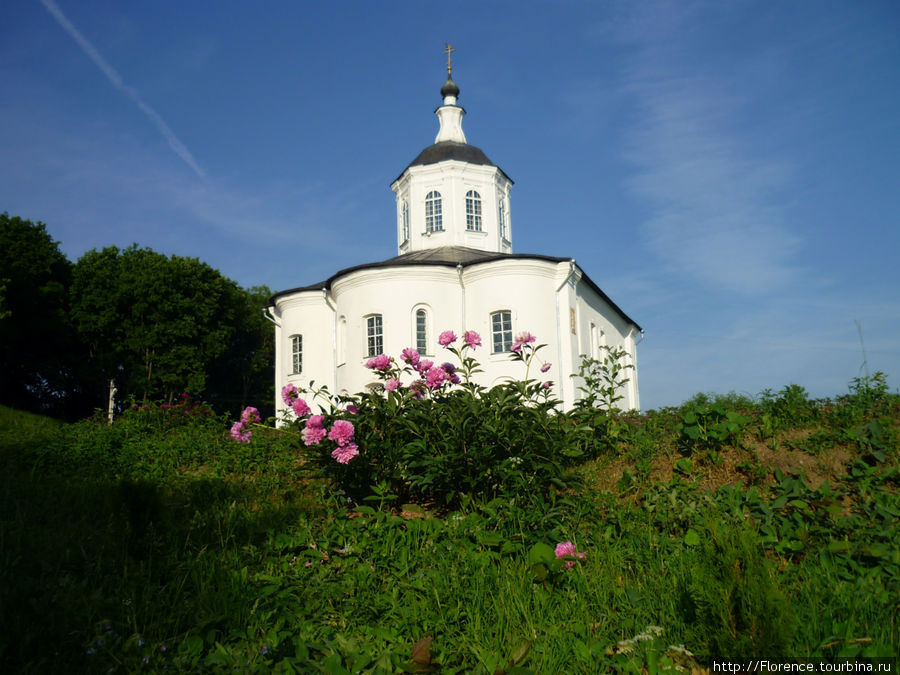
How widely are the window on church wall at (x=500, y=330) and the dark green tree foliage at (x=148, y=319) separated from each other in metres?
15.7

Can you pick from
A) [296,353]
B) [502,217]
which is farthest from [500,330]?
[296,353]

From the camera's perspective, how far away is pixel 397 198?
25.8 metres

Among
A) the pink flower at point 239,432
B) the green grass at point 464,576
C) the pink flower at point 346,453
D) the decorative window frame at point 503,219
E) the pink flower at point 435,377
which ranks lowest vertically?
the green grass at point 464,576

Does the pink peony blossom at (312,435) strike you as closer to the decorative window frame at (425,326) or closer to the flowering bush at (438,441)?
the flowering bush at (438,441)

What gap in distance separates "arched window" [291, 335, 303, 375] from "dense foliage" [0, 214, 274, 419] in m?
7.86

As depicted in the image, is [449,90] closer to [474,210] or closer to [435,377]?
[474,210]

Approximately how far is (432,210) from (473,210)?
1467 mm

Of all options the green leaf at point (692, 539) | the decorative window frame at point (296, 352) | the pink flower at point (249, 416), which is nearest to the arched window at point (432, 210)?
the decorative window frame at point (296, 352)

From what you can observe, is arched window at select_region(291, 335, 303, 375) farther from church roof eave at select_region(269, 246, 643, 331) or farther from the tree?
the tree

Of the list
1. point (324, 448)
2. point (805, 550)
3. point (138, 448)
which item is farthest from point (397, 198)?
point (805, 550)

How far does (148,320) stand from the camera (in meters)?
31.0

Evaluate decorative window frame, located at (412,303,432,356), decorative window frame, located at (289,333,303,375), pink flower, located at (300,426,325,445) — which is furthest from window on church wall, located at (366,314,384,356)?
pink flower, located at (300,426,325,445)

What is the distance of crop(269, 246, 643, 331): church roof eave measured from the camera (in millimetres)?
19984

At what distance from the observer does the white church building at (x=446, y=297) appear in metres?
19.7
